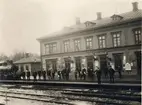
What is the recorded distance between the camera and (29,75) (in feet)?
18.0

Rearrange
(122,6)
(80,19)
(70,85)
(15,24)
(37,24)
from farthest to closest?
1. (70,85)
2. (15,24)
3. (37,24)
4. (80,19)
5. (122,6)

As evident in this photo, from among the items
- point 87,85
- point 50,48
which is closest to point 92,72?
point 87,85

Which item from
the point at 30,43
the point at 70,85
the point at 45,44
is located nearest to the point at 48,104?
the point at 30,43

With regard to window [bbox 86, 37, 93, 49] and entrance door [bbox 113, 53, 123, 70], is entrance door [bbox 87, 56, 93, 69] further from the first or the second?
entrance door [bbox 113, 53, 123, 70]

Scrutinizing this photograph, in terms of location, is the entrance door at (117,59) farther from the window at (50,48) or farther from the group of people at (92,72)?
the window at (50,48)

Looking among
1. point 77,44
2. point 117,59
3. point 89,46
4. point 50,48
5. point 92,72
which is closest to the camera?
point 117,59

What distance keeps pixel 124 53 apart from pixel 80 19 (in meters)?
1.23

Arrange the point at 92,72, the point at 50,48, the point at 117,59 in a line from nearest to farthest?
the point at 117,59 → the point at 92,72 → the point at 50,48

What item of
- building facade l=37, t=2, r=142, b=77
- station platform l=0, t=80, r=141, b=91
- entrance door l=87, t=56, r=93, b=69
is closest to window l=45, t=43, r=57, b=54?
building facade l=37, t=2, r=142, b=77

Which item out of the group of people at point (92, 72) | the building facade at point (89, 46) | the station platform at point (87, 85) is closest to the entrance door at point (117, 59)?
the building facade at point (89, 46)

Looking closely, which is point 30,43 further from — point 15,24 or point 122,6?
point 122,6

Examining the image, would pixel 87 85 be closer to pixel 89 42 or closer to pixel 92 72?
pixel 92 72

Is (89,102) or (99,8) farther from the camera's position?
(89,102)

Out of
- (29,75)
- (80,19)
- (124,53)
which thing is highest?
(80,19)
